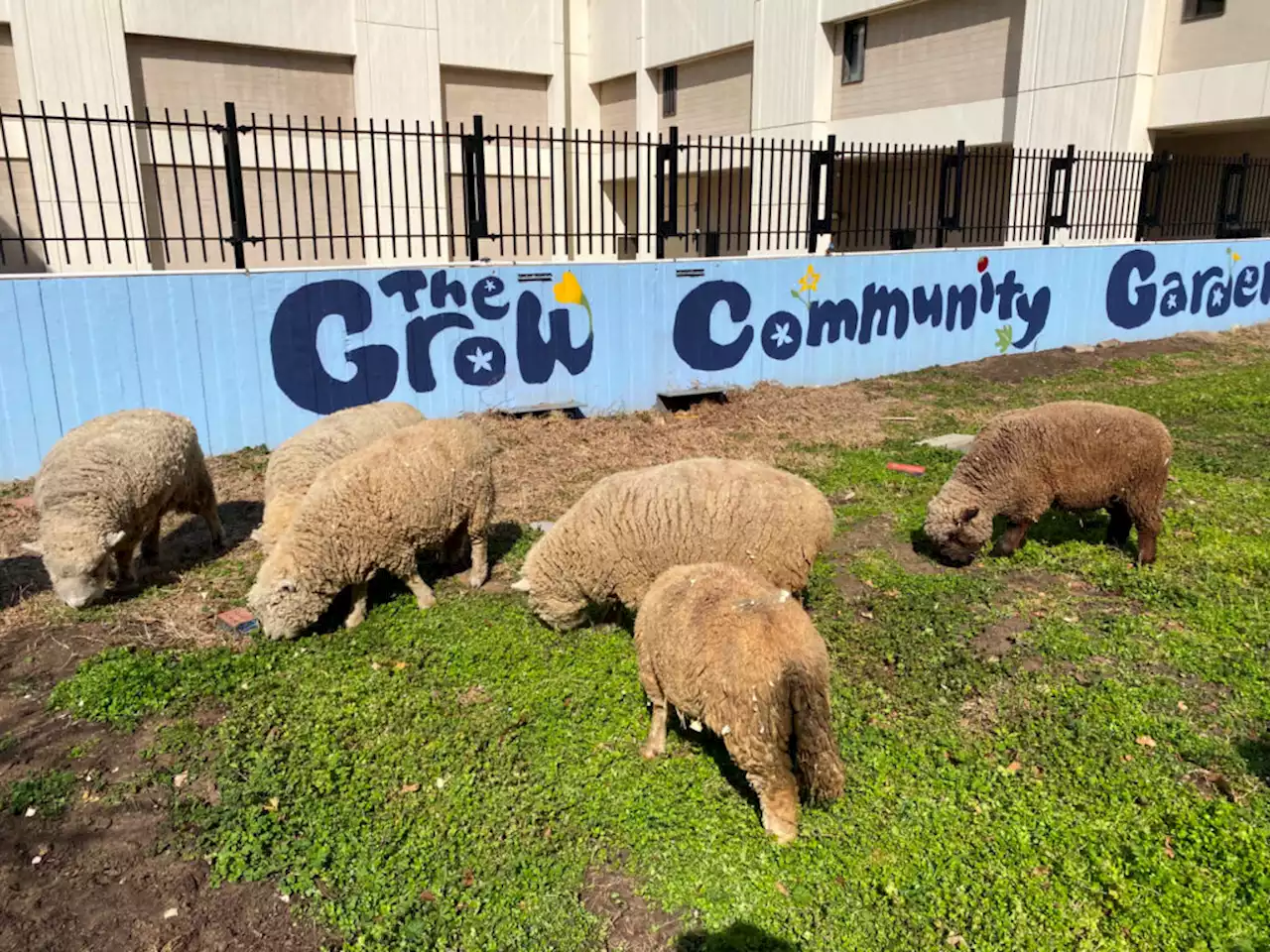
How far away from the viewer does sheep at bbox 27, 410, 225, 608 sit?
5.61 meters

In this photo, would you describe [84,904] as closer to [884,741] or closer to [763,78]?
[884,741]

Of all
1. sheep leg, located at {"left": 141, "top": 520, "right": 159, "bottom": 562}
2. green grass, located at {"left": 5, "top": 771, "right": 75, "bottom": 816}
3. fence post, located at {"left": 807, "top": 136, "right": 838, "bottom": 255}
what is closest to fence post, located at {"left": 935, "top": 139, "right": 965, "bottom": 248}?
fence post, located at {"left": 807, "top": 136, "right": 838, "bottom": 255}

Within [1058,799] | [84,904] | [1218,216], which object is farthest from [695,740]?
[1218,216]

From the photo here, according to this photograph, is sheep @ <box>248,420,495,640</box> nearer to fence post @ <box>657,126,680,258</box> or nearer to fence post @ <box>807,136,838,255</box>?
fence post @ <box>657,126,680,258</box>

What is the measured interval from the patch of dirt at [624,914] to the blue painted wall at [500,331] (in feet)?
23.9

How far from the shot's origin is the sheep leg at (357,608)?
18.6 feet

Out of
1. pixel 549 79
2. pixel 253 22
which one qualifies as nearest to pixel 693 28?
pixel 549 79

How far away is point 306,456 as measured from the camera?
21.2 feet

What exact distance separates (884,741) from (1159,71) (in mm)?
18590

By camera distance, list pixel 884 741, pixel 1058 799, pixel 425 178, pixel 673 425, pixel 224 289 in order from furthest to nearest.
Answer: pixel 425 178 < pixel 673 425 < pixel 224 289 < pixel 884 741 < pixel 1058 799

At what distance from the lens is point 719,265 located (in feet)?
38.2

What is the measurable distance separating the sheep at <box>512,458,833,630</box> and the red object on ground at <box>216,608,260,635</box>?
176 centimetres

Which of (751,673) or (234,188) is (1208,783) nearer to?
(751,673)

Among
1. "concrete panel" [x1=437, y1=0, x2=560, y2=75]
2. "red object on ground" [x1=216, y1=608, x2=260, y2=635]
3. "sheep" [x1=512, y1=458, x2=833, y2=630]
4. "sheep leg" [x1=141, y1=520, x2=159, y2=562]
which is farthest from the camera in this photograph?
"concrete panel" [x1=437, y1=0, x2=560, y2=75]
